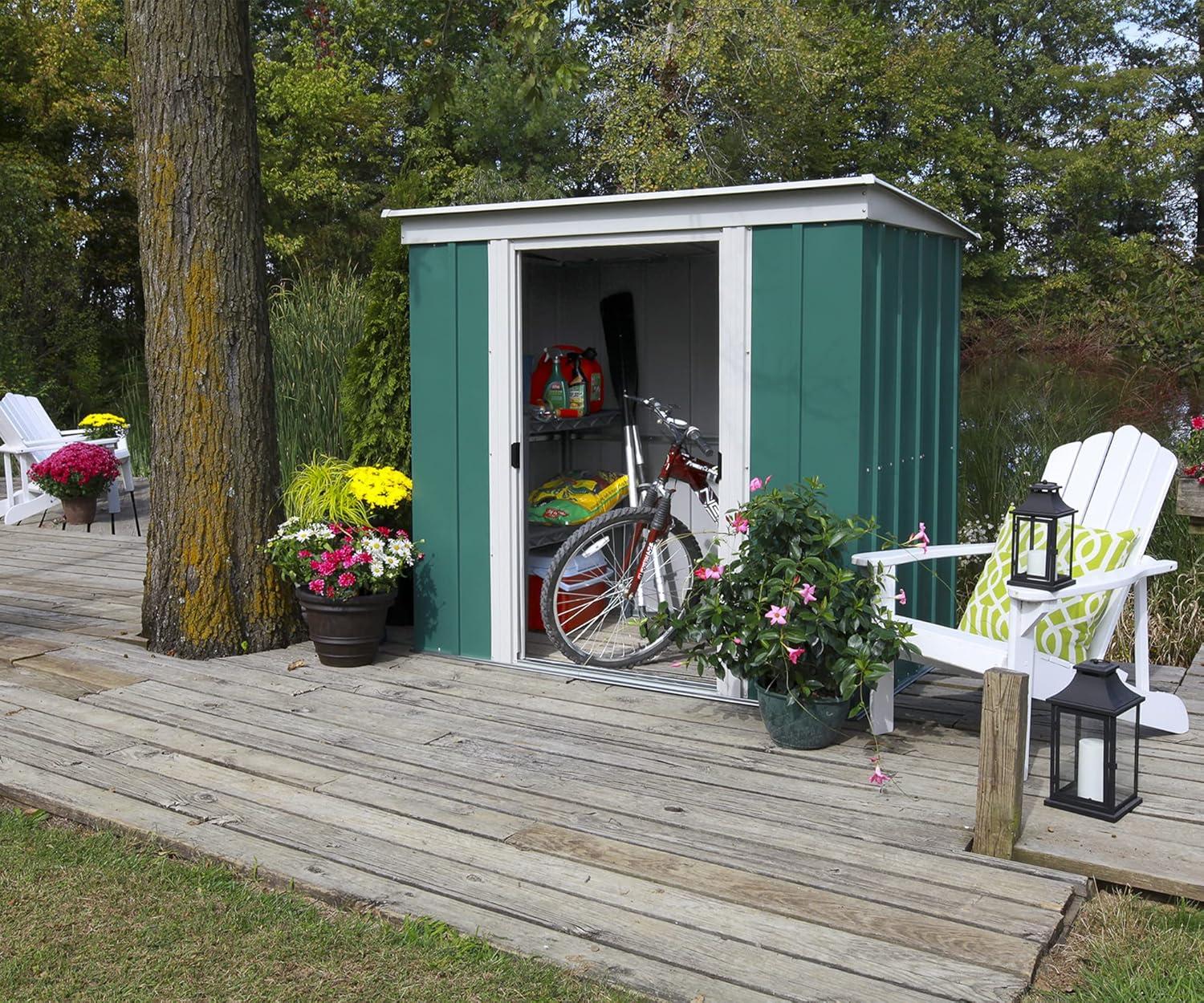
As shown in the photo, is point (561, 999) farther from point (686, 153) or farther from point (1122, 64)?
point (1122, 64)

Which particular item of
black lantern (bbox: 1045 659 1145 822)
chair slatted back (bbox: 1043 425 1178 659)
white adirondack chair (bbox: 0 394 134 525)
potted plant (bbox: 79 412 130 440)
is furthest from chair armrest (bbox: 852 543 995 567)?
potted plant (bbox: 79 412 130 440)

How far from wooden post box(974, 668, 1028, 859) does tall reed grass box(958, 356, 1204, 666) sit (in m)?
2.29

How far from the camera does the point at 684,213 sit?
4.25 metres

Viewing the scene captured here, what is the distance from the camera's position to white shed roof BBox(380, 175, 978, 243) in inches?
156

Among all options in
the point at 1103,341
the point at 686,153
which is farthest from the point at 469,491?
the point at 686,153

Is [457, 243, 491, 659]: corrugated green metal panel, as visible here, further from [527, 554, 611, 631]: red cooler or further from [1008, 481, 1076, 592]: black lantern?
[1008, 481, 1076, 592]: black lantern

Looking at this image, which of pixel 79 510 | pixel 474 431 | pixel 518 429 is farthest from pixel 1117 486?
pixel 79 510

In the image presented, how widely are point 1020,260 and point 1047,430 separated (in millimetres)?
14866

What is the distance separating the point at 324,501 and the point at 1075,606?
9.06ft

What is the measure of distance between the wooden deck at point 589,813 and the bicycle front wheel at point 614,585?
29cm

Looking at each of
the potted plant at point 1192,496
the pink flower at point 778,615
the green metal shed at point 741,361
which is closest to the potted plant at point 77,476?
the green metal shed at point 741,361

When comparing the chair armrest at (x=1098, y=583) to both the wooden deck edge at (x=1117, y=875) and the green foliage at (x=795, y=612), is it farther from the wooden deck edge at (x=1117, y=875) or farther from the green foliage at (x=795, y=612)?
the wooden deck edge at (x=1117, y=875)

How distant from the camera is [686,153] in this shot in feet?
54.8

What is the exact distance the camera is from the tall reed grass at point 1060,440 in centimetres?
515
